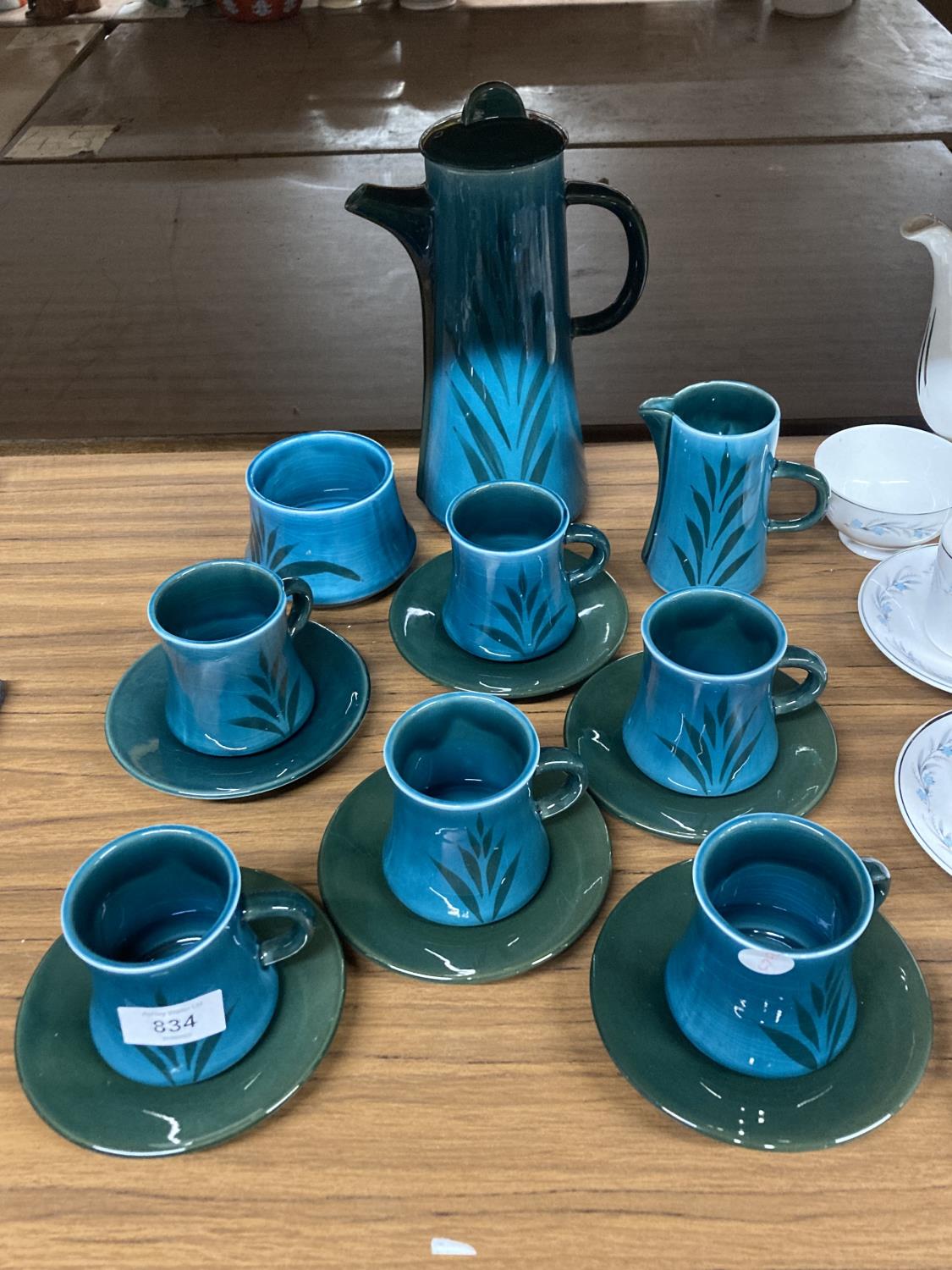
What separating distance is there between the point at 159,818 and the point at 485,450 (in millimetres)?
328

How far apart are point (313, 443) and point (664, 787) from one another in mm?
359

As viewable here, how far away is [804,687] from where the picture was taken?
654 mm

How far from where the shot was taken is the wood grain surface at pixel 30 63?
213 centimetres

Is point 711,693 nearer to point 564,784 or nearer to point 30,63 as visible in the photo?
point 564,784

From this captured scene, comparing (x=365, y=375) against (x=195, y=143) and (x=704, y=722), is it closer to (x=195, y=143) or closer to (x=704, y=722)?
(x=195, y=143)

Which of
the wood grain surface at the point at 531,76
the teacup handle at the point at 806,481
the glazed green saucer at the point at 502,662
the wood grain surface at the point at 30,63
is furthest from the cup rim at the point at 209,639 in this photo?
the wood grain surface at the point at 30,63

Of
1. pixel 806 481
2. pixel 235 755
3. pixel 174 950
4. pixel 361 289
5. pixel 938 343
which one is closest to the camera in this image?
pixel 174 950

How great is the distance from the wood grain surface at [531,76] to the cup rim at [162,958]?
1724mm

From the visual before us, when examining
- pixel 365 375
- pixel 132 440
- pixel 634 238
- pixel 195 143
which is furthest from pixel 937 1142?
pixel 195 143

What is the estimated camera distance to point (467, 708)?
1.91 ft

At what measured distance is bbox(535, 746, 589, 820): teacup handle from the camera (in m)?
0.57

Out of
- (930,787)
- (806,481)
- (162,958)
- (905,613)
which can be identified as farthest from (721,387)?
(162,958)

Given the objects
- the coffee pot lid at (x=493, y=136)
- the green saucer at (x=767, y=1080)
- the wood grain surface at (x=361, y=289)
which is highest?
the coffee pot lid at (x=493, y=136)

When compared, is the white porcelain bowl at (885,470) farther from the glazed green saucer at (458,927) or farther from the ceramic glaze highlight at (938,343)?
the glazed green saucer at (458,927)
